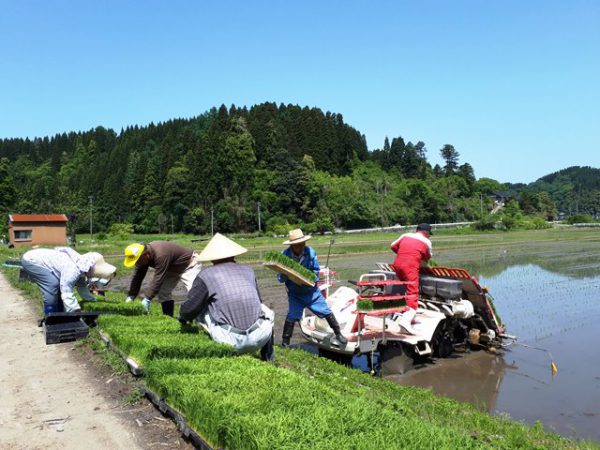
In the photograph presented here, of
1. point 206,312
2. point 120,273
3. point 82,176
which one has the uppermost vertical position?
point 82,176

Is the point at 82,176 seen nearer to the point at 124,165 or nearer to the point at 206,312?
the point at 124,165

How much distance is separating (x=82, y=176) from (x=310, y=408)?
105007 millimetres

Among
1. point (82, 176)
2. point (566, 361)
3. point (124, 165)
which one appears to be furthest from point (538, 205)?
point (566, 361)

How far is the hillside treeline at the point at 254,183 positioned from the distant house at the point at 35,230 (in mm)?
12882

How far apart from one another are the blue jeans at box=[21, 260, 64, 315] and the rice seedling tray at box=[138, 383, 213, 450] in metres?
3.54

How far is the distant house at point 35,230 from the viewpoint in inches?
1759

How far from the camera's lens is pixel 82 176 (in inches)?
3851

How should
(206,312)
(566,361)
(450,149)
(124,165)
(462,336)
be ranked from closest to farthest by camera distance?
1. (206,312)
2. (566,361)
3. (462,336)
4. (124,165)
5. (450,149)

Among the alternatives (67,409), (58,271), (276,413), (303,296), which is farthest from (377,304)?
(58,271)

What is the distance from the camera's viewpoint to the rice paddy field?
304 centimetres

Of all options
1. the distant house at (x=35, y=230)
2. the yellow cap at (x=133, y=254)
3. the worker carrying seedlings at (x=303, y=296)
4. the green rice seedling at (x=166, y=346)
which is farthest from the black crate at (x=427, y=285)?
the distant house at (x=35, y=230)

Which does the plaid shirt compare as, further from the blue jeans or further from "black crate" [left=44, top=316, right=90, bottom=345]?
the blue jeans

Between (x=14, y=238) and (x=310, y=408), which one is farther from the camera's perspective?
(x=14, y=238)

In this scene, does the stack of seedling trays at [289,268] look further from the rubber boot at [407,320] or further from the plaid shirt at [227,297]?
the rubber boot at [407,320]
